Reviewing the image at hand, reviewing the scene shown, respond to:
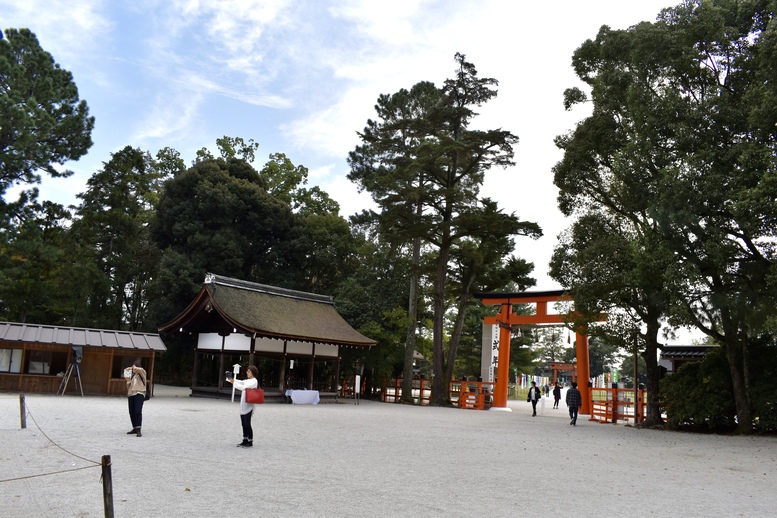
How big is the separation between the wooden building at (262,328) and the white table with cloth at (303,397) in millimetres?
500

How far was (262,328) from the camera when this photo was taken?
846 inches

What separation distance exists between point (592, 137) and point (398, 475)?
13.9m

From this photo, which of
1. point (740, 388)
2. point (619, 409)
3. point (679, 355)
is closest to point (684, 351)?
point (679, 355)

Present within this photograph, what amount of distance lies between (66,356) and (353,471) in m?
15.5

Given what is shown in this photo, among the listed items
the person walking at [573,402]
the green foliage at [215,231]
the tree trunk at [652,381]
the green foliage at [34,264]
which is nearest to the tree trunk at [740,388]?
the tree trunk at [652,381]

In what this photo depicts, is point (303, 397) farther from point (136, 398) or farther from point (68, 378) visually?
point (136, 398)

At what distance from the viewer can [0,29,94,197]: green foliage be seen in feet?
80.3

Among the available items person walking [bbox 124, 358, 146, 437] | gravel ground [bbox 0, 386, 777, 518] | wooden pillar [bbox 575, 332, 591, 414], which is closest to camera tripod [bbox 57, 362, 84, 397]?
gravel ground [bbox 0, 386, 777, 518]

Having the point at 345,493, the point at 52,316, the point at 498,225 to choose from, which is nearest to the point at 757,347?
A: the point at 498,225

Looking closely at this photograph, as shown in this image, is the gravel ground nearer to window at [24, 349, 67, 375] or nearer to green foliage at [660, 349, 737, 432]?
green foliage at [660, 349, 737, 432]

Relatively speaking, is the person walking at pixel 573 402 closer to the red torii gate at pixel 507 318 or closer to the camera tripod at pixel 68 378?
the red torii gate at pixel 507 318

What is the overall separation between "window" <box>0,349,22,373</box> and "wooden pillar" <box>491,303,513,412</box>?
18.9 meters

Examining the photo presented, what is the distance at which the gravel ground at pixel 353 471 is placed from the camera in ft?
19.4

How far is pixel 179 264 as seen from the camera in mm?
30141
